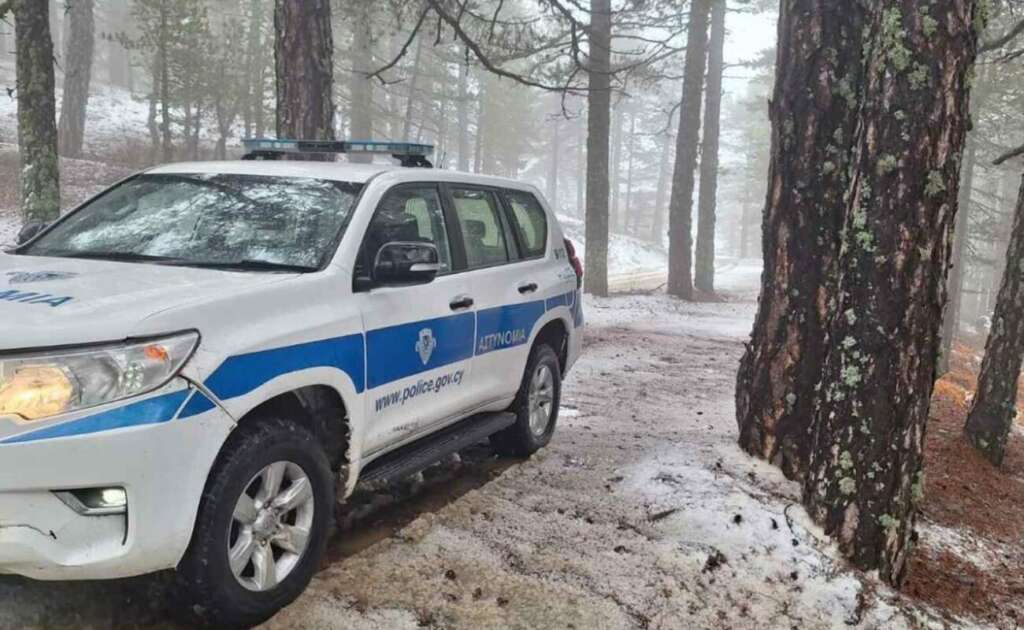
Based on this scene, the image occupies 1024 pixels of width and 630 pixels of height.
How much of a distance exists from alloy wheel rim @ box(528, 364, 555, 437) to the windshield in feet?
7.43

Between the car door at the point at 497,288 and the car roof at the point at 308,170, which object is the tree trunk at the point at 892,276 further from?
the car roof at the point at 308,170

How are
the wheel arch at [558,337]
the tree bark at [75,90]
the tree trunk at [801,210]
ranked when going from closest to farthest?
the tree trunk at [801,210], the wheel arch at [558,337], the tree bark at [75,90]

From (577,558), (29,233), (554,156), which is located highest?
(554,156)

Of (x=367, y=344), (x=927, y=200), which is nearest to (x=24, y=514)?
(x=367, y=344)

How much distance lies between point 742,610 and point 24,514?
3.12 meters

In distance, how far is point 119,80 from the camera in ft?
158

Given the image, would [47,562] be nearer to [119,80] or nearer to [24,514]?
[24,514]

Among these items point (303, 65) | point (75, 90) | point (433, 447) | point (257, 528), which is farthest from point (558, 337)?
point (75, 90)

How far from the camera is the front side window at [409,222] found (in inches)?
166

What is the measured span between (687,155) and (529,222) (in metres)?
14.2

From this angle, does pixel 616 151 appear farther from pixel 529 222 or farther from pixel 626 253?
pixel 529 222

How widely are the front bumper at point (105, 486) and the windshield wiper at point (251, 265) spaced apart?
39.6 inches

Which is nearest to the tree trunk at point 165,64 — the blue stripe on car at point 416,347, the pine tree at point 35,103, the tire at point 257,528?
the pine tree at point 35,103

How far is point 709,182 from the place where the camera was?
75.7 ft
